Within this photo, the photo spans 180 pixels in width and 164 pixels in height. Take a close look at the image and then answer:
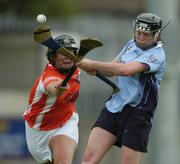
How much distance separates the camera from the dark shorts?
12031mm

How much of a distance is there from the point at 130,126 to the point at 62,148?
0.93m

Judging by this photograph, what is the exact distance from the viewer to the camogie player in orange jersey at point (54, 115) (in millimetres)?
12398

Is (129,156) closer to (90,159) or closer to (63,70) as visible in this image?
(90,159)

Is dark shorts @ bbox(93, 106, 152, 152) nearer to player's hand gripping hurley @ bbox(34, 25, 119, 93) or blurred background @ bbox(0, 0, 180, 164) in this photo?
player's hand gripping hurley @ bbox(34, 25, 119, 93)

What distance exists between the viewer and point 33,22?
2438 centimetres

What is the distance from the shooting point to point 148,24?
11852mm

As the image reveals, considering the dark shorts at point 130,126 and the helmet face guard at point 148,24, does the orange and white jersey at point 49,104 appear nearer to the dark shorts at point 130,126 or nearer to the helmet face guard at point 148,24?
the dark shorts at point 130,126

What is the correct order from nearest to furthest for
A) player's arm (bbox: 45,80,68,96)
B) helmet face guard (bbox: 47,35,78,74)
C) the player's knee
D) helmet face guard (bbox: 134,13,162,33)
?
1. player's arm (bbox: 45,80,68,96)
2. helmet face guard (bbox: 134,13,162,33)
3. the player's knee
4. helmet face guard (bbox: 47,35,78,74)

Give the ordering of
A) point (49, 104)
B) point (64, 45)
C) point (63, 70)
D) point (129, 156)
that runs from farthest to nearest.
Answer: point (49, 104) → point (63, 70) → point (64, 45) → point (129, 156)

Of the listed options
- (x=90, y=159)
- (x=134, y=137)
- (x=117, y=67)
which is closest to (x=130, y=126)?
(x=134, y=137)

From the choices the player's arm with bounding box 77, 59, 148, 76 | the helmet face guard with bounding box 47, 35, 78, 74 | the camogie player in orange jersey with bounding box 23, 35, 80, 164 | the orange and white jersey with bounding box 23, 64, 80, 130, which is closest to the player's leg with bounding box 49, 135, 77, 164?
the camogie player in orange jersey with bounding box 23, 35, 80, 164

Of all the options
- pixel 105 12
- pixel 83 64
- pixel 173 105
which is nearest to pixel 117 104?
pixel 83 64

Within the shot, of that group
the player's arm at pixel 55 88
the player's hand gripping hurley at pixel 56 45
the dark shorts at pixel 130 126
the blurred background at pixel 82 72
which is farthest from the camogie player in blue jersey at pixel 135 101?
the blurred background at pixel 82 72

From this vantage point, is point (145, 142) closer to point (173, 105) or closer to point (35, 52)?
point (173, 105)
